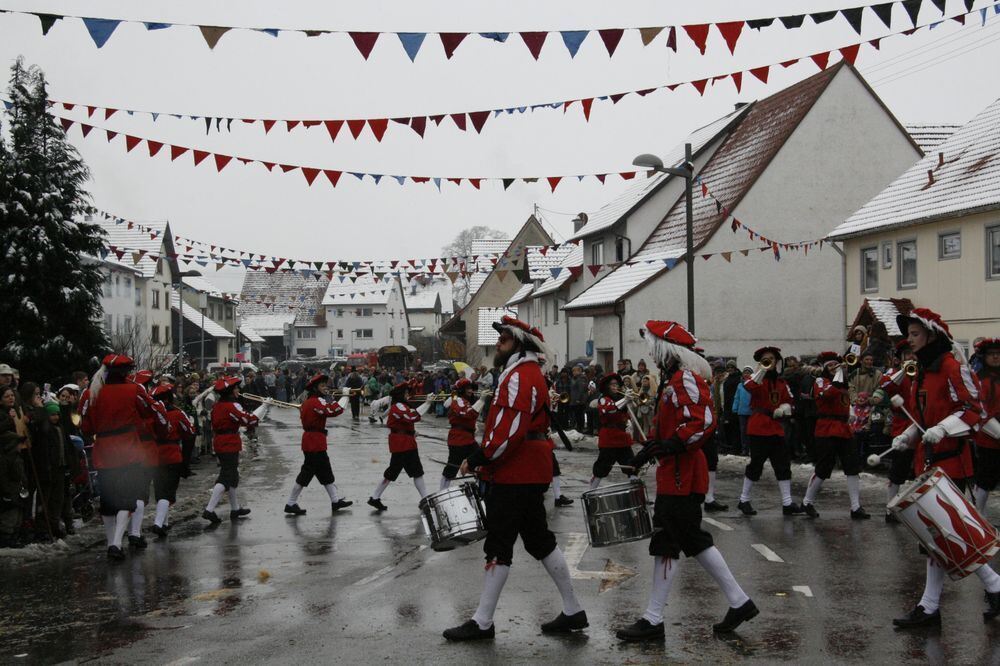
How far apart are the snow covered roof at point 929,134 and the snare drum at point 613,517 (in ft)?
105

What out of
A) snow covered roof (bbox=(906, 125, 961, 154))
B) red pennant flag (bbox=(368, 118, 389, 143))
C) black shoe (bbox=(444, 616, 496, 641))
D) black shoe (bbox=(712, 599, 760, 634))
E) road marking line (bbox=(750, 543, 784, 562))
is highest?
snow covered roof (bbox=(906, 125, 961, 154))

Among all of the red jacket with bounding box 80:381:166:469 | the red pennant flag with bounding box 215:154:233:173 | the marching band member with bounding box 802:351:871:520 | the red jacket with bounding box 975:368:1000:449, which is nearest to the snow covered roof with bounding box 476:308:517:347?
the red pennant flag with bounding box 215:154:233:173

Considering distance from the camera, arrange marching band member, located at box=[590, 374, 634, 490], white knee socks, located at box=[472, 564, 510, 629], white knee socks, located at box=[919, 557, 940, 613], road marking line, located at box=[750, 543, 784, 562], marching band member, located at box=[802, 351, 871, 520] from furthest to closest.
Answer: marching band member, located at box=[590, 374, 634, 490] < marching band member, located at box=[802, 351, 871, 520] < road marking line, located at box=[750, 543, 784, 562] < white knee socks, located at box=[919, 557, 940, 613] < white knee socks, located at box=[472, 564, 510, 629]

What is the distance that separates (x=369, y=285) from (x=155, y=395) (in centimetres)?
10748

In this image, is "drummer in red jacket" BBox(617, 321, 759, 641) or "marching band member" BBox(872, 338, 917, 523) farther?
"marching band member" BBox(872, 338, 917, 523)

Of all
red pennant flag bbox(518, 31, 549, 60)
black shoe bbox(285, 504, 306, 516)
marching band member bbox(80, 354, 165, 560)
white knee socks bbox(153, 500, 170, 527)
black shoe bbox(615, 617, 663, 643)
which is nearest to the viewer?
black shoe bbox(615, 617, 663, 643)

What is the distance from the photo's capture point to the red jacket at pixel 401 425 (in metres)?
13.7

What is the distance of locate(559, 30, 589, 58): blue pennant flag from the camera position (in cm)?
1188

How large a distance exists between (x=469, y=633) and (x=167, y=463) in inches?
256

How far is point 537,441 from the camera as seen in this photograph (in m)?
7.23

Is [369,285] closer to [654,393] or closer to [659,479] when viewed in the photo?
[654,393]

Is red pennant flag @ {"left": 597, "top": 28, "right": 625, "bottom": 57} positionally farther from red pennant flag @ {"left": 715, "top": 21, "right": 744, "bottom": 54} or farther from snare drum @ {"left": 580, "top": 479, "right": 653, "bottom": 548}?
snare drum @ {"left": 580, "top": 479, "right": 653, "bottom": 548}

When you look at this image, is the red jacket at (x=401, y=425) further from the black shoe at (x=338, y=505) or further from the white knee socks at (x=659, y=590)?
the white knee socks at (x=659, y=590)

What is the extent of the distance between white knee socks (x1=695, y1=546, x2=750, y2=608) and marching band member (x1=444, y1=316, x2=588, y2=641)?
863 mm
